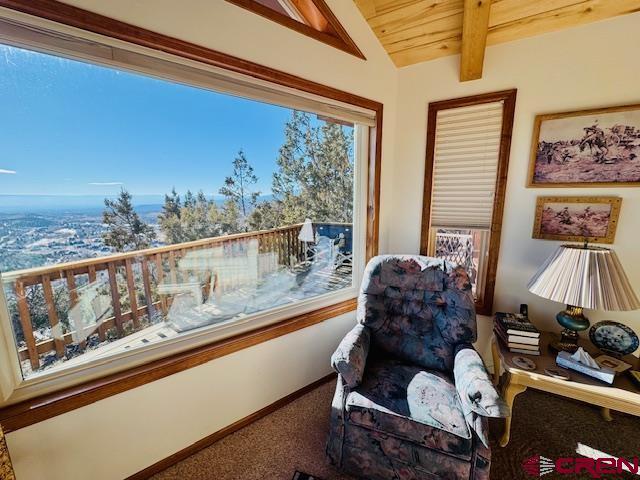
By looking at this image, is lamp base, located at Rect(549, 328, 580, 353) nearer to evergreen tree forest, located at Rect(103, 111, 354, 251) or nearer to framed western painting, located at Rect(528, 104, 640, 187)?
framed western painting, located at Rect(528, 104, 640, 187)

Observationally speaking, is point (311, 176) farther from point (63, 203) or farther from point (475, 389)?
point (475, 389)

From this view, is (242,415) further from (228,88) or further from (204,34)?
(204,34)

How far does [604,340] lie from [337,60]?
7.62 feet

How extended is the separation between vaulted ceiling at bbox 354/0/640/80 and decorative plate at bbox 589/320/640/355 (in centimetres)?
175

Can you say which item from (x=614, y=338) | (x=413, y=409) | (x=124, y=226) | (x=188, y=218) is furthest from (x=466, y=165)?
(x=124, y=226)

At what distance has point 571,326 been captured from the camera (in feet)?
5.16

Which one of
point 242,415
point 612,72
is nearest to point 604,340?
point 612,72

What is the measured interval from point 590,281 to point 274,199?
1803 mm

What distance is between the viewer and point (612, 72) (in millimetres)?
1646

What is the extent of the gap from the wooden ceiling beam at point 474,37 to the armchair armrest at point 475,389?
72.9 inches

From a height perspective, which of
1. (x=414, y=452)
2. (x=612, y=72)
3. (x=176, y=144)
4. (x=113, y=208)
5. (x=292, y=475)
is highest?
(x=612, y=72)

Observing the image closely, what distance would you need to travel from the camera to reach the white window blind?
2.03 meters

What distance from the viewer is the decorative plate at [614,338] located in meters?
1.48

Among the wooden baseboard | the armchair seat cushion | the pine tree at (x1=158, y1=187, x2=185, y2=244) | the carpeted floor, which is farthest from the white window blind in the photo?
the pine tree at (x1=158, y1=187, x2=185, y2=244)
